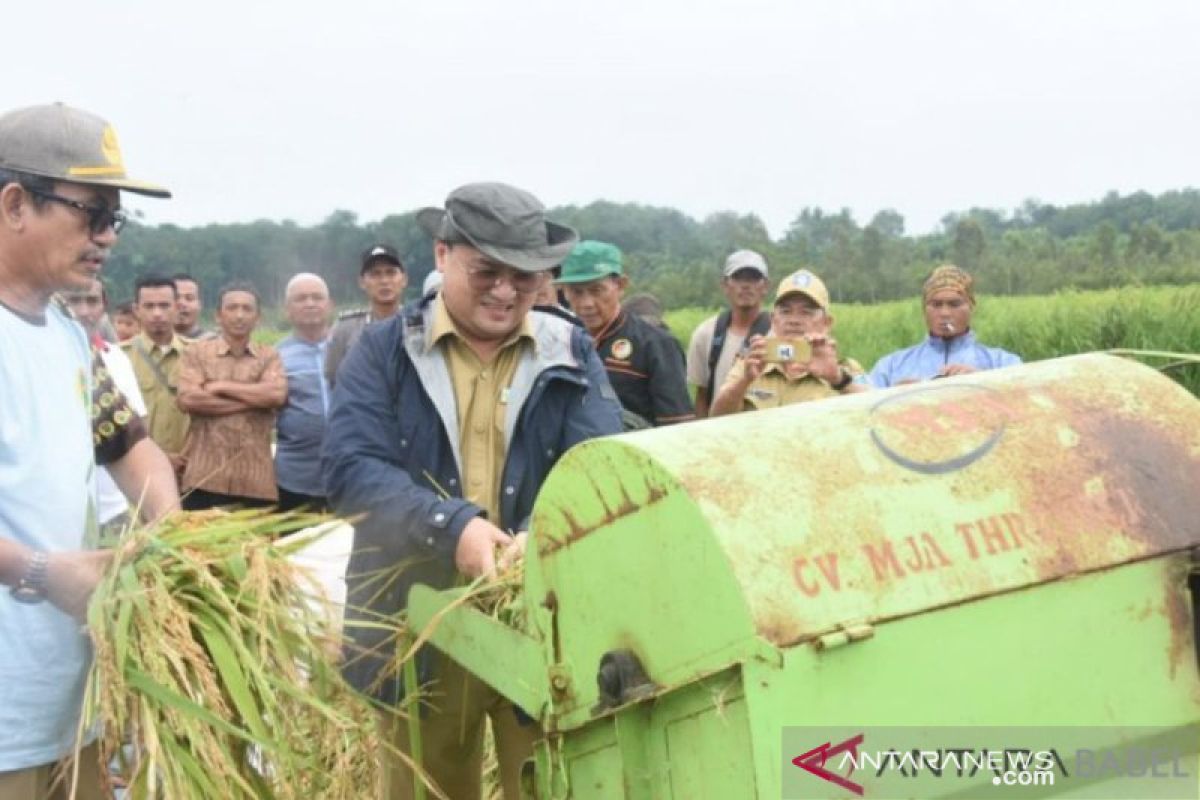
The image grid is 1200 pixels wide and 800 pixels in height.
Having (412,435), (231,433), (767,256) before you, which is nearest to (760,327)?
(231,433)

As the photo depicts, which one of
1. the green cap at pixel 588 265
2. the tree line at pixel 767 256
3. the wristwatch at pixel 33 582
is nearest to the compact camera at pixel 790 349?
the green cap at pixel 588 265

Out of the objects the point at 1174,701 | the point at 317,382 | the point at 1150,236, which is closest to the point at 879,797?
the point at 1174,701

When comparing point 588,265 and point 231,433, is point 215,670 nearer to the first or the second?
point 588,265

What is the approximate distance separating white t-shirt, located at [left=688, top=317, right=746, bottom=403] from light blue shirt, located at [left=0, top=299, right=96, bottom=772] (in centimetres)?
466

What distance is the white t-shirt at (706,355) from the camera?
7.22 meters

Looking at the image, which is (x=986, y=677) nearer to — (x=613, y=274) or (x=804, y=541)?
(x=804, y=541)

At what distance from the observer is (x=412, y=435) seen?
3631 millimetres

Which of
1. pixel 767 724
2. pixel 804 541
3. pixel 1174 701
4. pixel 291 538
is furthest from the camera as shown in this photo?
pixel 291 538

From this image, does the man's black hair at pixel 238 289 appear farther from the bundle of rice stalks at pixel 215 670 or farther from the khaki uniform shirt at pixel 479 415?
the bundle of rice stalks at pixel 215 670

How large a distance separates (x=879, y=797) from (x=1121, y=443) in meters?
0.88

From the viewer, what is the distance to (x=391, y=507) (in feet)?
11.3

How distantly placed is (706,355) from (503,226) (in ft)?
13.3

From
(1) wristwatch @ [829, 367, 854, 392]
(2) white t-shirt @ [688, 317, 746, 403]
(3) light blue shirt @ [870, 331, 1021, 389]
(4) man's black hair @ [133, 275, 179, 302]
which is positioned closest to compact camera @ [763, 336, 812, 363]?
(1) wristwatch @ [829, 367, 854, 392]

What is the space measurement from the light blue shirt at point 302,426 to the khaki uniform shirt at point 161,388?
27.3 inches
